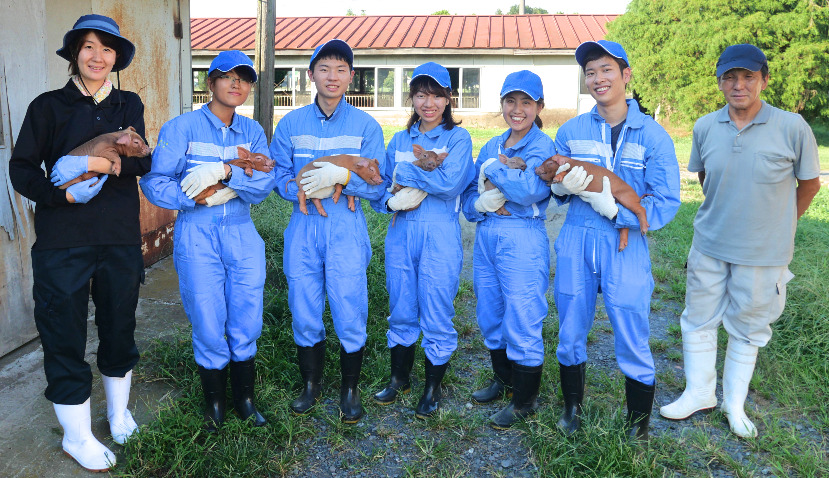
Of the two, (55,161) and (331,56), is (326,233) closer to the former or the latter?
(331,56)

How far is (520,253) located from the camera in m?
3.45

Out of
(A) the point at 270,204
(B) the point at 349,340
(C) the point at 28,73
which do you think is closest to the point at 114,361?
(B) the point at 349,340

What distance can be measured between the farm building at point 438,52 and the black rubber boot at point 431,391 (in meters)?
16.2

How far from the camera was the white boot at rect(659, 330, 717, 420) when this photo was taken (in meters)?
3.73

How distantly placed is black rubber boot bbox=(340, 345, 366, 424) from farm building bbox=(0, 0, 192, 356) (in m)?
2.19

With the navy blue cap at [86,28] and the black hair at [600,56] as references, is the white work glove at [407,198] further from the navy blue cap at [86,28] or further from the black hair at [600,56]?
the navy blue cap at [86,28]

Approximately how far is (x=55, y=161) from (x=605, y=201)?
106 inches

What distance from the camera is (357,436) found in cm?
346

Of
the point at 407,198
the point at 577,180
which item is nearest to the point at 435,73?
the point at 407,198

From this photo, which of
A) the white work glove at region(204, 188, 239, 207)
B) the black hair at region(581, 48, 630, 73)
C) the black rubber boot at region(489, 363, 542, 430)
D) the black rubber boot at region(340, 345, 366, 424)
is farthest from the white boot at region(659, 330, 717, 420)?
the white work glove at region(204, 188, 239, 207)

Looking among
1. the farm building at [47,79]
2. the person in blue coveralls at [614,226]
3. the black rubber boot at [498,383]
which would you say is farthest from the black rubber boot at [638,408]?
the farm building at [47,79]

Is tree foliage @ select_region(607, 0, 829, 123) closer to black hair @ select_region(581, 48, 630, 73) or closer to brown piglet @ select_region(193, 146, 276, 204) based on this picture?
black hair @ select_region(581, 48, 630, 73)

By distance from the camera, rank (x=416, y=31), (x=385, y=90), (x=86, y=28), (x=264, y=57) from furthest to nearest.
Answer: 1. (x=416, y=31)
2. (x=385, y=90)
3. (x=264, y=57)
4. (x=86, y=28)

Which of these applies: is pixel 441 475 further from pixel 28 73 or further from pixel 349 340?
pixel 28 73
